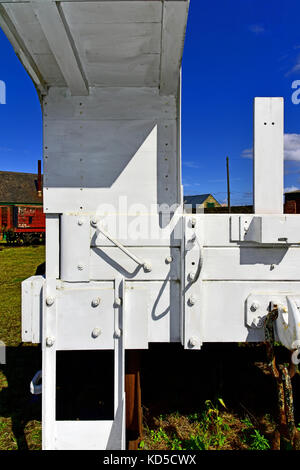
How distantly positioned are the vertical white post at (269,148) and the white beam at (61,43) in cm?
112

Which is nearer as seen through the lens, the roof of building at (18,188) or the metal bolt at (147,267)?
the metal bolt at (147,267)

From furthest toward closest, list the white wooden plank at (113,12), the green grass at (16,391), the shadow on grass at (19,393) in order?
the shadow on grass at (19,393), the green grass at (16,391), the white wooden plank at (113,12)

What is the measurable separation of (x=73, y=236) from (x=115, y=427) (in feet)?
3.88

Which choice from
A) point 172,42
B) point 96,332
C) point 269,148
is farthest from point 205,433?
point 172,42

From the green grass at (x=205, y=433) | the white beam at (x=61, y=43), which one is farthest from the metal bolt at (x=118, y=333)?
the white beam at (x=61, y=43)

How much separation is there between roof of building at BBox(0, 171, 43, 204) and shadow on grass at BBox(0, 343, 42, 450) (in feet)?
85.0

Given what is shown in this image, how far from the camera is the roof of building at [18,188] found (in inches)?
1067

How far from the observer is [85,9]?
1.36 metres

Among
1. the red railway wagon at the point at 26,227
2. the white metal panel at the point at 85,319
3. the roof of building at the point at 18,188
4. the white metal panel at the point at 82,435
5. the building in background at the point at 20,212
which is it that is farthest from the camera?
the roof of building at the point at 18,188

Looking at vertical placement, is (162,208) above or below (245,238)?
above

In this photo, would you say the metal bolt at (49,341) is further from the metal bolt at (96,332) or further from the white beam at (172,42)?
the white beam at (172,42)

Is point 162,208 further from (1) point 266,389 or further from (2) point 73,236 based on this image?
(1) point 266,389

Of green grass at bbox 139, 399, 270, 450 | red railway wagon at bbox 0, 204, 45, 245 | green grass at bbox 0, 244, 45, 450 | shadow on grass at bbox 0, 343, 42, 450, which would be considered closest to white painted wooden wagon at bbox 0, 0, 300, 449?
green grass at bbox 139, 399, 270, 450
